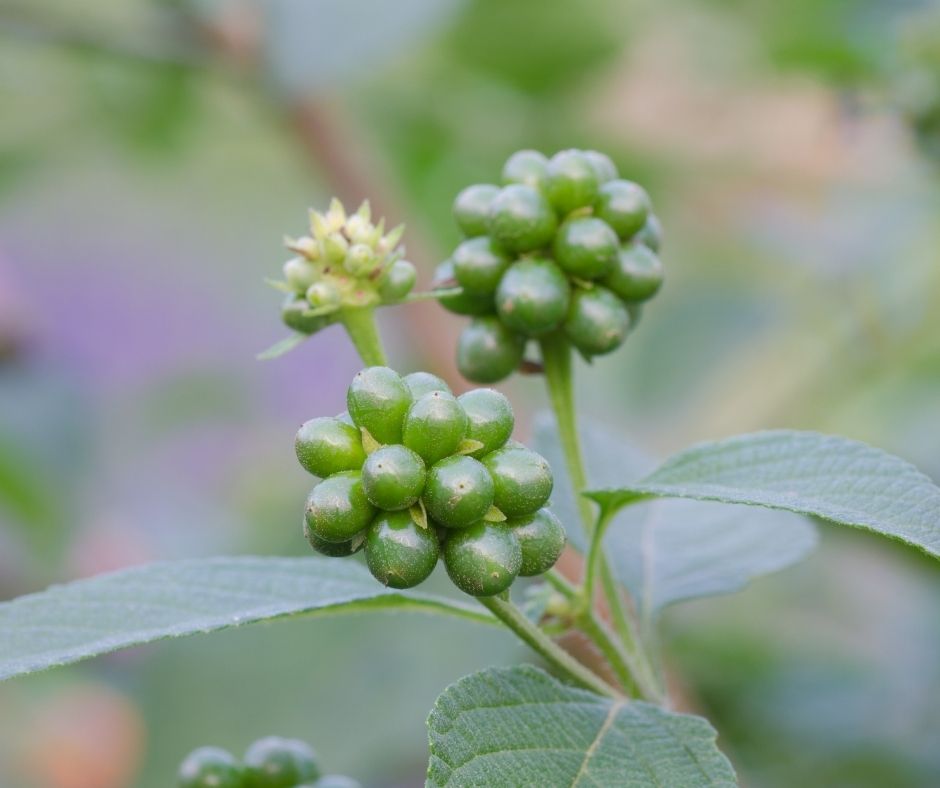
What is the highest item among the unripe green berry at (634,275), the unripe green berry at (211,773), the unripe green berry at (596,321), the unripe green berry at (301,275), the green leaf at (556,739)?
the unripe green berry at (301,275)

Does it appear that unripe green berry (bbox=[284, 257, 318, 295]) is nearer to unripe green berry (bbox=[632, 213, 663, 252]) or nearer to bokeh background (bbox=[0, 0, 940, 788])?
unripe green berry (bbox=[632, 213, 663, 252])

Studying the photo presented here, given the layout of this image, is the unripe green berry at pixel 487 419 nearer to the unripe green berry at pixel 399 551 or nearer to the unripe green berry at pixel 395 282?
the unripe green berry at pixel 399 551

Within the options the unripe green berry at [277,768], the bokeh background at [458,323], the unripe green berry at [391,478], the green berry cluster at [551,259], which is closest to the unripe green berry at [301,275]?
the green berry cluster at [551,259]

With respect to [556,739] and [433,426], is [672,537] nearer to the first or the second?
[556,739]

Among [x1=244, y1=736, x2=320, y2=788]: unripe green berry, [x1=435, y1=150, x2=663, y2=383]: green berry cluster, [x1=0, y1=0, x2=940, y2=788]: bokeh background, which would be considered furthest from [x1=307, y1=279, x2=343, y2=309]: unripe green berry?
[x1=0, y1=0, x2=940, y2=788]: bokeh background

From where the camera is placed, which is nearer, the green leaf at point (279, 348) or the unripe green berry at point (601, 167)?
the green leaf at point (279, 348)
